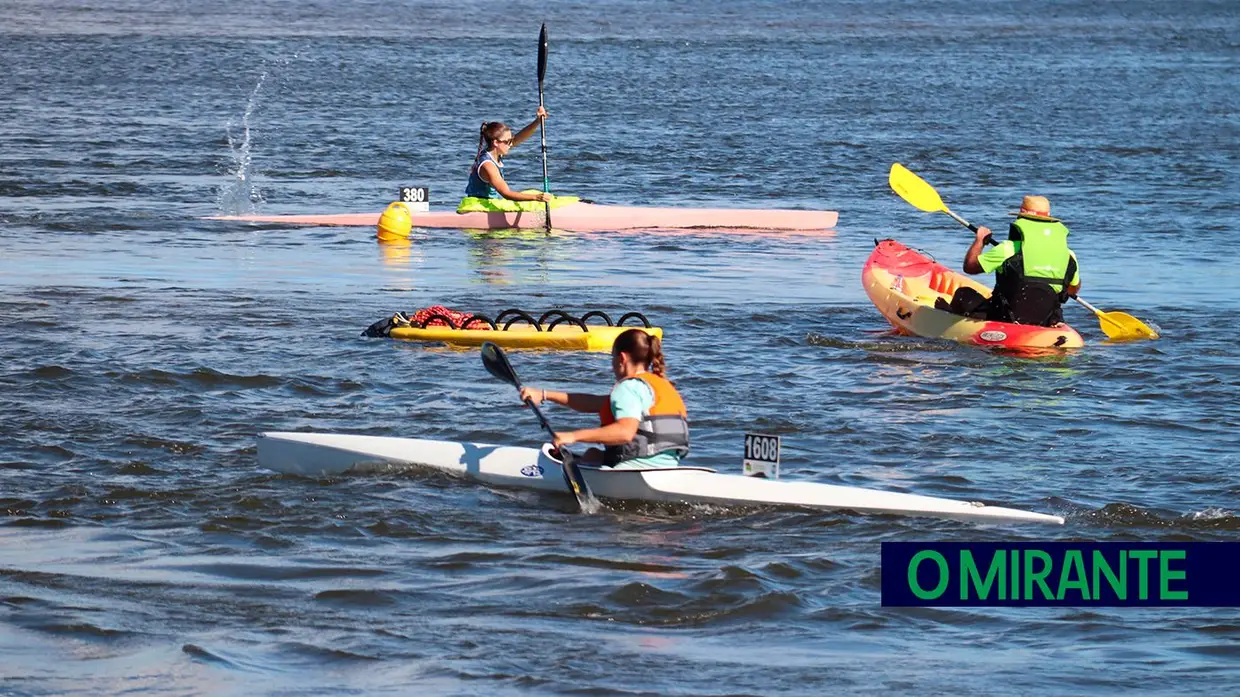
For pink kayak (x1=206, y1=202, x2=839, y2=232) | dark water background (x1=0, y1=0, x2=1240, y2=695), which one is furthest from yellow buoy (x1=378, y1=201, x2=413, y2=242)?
pink kayak (x1=206, y1=202, x2=839, y2=232)

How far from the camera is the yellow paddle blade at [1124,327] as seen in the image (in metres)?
15.5

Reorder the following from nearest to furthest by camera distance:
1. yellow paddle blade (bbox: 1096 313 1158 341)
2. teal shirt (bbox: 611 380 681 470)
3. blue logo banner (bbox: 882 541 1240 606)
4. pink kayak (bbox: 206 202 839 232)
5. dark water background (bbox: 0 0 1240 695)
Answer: blue logo banner (bbox: 882 541 1240 606) < dark water background (bbox: 0 0 1240 695) < teal shirt (bbox: 611 380 681 470) < yellow paddle blade (bbox: 1096 313 1158 341) < pink kayak (bbox: 206 202 839 232)

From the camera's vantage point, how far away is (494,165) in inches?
823

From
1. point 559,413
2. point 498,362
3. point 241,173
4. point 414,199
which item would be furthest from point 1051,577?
point 241,173

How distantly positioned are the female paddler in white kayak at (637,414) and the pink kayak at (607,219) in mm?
11783

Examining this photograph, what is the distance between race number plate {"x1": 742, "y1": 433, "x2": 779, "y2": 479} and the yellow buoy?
11.6 m

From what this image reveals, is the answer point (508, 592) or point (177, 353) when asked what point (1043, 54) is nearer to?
point (177, 353)

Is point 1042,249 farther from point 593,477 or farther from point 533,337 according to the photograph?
point 593,477

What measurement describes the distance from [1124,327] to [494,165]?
7908mm

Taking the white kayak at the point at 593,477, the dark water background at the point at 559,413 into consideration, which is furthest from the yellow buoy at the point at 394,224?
the white kayak at the point at 593,477

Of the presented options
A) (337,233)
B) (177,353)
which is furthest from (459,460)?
(337,233)

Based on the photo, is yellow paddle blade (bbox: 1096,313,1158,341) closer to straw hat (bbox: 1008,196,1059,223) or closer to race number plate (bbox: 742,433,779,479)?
straw hat (bbox: 1008,196,1059,223)

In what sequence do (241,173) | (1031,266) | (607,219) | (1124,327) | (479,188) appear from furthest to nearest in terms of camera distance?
1. (241,173)
2. (607,219)
3. (479,188)
4. (1124,327)
5. (1031,266)

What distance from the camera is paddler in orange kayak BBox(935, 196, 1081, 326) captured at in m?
14.4
